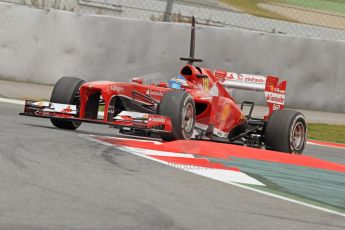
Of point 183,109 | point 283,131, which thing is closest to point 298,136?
point 283,131

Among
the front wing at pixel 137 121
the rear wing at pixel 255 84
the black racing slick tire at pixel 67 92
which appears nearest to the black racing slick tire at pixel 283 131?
the rear wing at pixel 255 84

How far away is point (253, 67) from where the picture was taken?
16.2 metres

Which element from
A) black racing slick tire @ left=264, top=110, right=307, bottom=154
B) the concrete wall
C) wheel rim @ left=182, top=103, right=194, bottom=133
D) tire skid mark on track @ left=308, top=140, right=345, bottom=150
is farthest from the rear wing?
the concrete wall

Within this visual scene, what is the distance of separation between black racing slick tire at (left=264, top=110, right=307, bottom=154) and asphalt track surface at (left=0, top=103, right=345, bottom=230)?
9.60 feet

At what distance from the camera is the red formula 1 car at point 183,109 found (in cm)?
975

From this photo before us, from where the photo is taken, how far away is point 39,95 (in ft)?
48.1

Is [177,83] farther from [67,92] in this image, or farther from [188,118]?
[67,92]

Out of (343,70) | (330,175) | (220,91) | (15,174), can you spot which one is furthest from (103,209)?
(343,70)

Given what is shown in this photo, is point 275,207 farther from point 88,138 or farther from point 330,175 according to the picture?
point 88,138

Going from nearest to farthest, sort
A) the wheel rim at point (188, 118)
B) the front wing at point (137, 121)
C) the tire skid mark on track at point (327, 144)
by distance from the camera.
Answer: the front wing at point (137, 121)
the wheel rim at point (188, 118)
the tire skid mark on track at point (327, 144)

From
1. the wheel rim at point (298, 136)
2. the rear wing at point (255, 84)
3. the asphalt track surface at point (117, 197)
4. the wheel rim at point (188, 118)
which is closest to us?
the asphalt track surface at point (117, 197)

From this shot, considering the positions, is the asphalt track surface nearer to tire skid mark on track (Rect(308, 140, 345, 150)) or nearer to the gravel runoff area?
tire skid mark on track (Rect(308, 140, 345, 150))

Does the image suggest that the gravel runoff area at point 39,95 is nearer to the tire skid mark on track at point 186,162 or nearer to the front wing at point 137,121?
the front wing at point 137,121

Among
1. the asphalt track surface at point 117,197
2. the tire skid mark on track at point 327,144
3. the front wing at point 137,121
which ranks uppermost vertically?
the front wing at point 137,121
